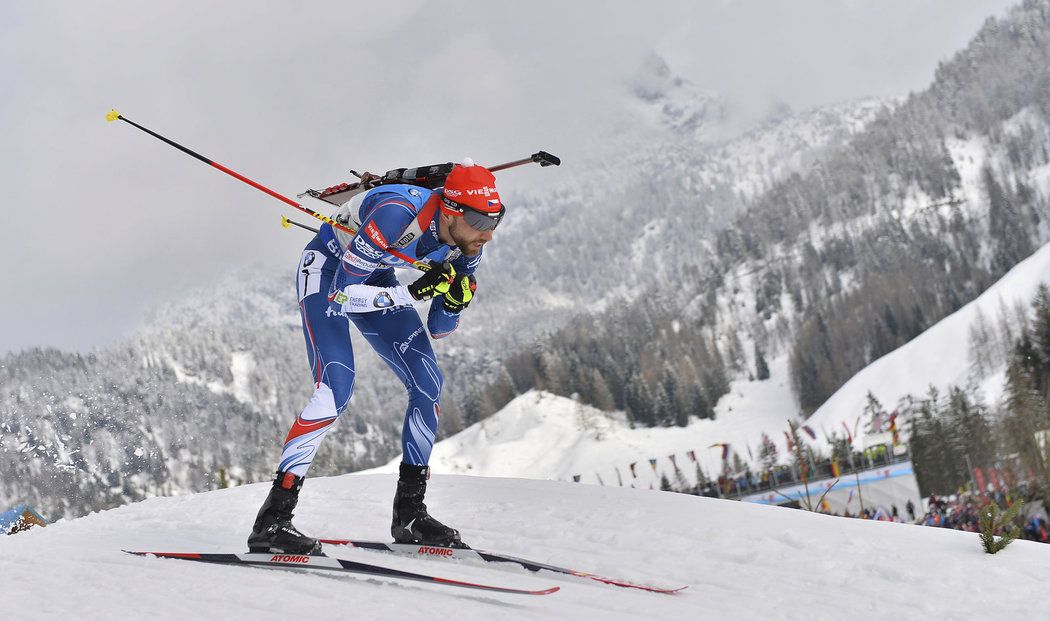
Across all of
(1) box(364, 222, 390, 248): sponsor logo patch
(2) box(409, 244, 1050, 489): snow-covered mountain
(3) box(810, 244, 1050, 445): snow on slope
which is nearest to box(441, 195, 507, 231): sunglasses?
(1) box(364, 222, 390, 248): sponsor logo patch

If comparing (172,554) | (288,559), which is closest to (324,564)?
(288,559)

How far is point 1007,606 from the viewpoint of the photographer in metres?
3.74

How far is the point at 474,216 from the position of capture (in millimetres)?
5355

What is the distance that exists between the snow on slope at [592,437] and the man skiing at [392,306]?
3727 inches

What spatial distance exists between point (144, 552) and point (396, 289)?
2.63m

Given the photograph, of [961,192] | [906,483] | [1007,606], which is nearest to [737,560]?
[1007,606]

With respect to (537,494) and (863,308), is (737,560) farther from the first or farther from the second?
(863,308)

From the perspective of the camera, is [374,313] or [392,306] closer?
[392,306]

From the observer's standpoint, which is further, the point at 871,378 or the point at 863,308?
the point at 863,308

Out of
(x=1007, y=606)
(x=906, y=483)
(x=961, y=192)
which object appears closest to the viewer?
(x=1007, y=606)

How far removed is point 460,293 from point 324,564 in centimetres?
197

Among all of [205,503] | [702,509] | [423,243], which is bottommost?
[702,509]

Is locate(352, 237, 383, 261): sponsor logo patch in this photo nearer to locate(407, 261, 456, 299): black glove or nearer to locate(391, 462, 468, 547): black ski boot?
locate(407, 261, 456, 299): black glove

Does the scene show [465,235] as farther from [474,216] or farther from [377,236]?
[377,236]
